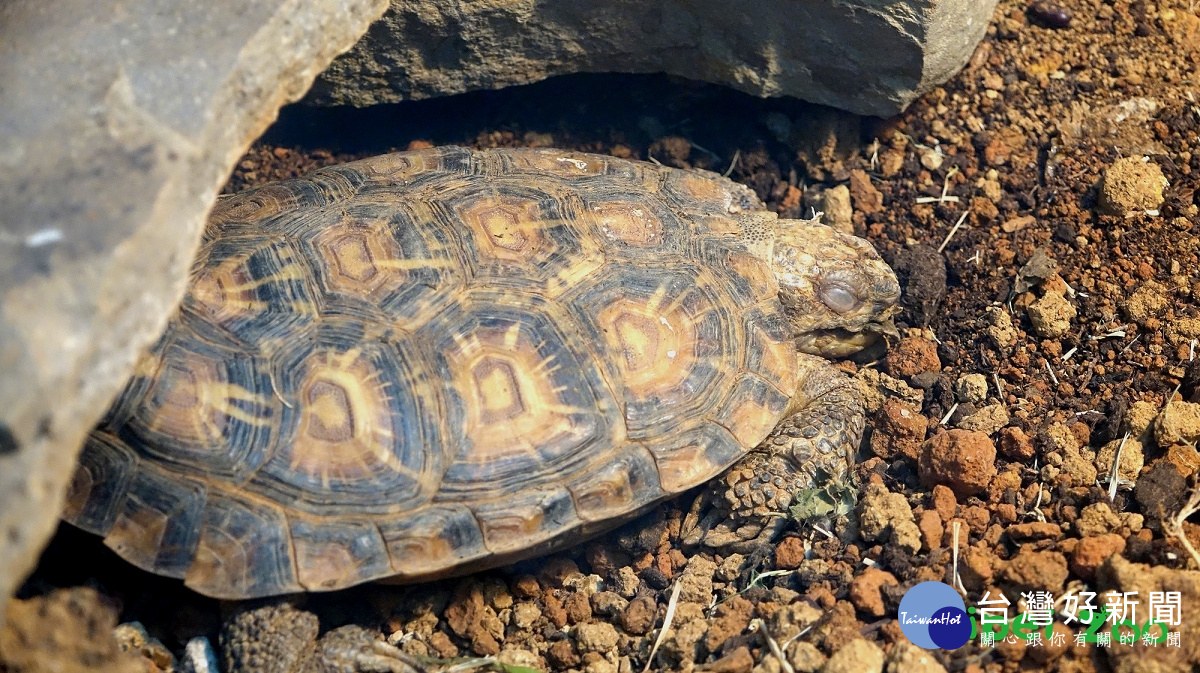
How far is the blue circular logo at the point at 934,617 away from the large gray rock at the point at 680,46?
110 inches

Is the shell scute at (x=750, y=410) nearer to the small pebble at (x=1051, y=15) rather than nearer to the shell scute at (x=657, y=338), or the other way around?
the shell scute at (x=657, y=338)

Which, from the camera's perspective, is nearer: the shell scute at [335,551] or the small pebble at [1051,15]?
the shell scute at [335,551]

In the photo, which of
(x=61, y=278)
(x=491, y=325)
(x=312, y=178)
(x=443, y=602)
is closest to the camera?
(x=61, y=278)

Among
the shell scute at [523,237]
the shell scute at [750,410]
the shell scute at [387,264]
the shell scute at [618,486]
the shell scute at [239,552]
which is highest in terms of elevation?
the shell scute at [523,237]

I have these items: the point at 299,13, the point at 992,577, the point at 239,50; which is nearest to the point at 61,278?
the point at 239,50

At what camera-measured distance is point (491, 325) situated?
11.9ft

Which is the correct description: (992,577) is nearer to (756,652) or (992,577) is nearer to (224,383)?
(756,652)

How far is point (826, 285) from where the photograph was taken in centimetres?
445

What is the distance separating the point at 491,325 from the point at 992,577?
2384mm

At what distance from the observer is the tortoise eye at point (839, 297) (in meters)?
4.45

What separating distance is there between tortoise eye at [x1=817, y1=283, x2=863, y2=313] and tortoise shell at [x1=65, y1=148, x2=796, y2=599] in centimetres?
49

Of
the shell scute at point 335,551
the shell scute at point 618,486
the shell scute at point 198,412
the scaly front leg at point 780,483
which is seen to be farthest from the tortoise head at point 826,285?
the shell scute at point 198,412

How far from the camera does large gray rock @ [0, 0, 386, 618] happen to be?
6.55ft

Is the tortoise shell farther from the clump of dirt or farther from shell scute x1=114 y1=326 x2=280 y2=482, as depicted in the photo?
the clump of dirt
